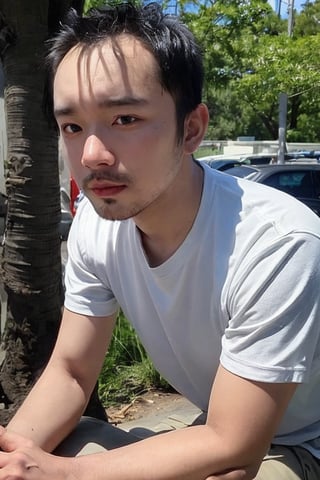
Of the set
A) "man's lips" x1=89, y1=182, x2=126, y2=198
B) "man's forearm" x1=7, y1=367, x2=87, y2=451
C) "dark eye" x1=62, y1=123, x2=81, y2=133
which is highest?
"dark eye" x1=62, y1=123, x2=81, y2=133

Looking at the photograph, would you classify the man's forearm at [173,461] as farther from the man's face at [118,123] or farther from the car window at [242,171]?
the car window at [242,171]

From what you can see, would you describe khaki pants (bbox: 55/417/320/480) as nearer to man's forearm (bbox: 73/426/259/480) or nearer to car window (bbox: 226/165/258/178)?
man's forearm (bbox: 73/426/259/480)

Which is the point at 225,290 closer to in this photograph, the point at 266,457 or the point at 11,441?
the point at 266,457

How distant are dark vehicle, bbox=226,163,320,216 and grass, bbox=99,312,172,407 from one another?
5.73 meters

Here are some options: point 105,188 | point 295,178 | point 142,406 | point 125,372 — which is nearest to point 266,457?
point 105,188

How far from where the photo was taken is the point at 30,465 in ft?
4.95

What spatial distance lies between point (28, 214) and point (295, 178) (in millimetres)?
7510

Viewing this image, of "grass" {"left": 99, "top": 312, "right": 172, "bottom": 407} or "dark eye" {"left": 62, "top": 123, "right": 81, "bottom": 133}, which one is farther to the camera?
"grass" {"left": 99, "top": 312, "right": 172, "bottom": 407}

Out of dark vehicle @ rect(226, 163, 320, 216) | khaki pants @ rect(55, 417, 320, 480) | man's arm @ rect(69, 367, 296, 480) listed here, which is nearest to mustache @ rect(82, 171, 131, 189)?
man's arm @ rect(69, 367, 296, 480)

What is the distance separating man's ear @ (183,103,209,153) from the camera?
165cm

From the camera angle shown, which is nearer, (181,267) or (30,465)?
(30,465)

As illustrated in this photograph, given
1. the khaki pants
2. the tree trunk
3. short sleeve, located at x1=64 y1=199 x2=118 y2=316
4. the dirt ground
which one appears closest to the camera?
the khaki pants

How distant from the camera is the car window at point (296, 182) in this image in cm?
987

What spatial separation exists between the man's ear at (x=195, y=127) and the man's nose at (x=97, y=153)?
0.22 meters
